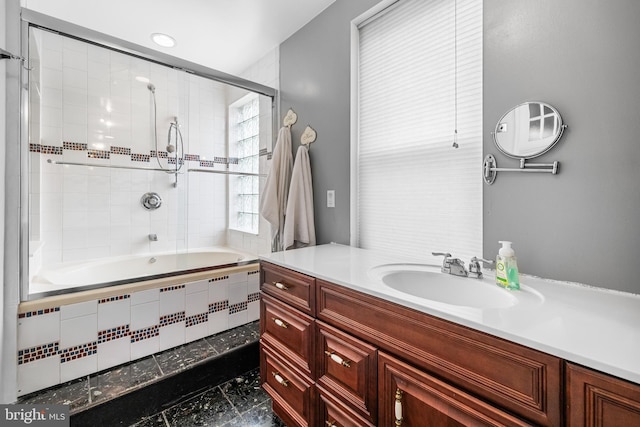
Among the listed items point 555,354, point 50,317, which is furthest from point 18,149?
point 555,354

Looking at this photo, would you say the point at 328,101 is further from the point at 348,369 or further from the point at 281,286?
the point at 348,369

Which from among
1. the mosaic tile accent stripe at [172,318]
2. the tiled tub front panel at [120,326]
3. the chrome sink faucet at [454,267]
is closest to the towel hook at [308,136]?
the tiled tub front panel at [120,326]

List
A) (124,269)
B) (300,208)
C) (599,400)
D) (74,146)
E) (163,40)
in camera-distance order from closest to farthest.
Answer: (599,400) → (300,208) → (74,146) → (163,40) → (124,269)

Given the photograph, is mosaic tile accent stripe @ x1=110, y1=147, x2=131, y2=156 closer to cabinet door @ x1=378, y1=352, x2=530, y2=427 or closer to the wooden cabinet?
the wooden cabinet

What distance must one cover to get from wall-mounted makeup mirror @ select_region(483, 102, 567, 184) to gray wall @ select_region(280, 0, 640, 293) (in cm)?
3

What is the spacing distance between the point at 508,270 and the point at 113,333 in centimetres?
203

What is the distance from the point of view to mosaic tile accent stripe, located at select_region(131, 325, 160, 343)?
170 cm

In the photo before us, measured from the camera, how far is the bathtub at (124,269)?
61.8 inches

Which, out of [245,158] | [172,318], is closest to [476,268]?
[172,318]

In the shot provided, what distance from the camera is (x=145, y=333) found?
1736 mm

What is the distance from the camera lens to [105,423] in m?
1.37

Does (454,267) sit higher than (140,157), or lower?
lower

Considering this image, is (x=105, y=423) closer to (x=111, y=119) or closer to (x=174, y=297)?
(x=174, y=297)

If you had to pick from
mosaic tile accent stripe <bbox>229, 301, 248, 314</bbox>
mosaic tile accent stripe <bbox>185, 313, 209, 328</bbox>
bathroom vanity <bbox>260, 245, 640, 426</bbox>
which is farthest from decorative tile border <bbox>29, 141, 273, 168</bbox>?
bathroom vanity <bbox>260, 245, 640, 426</bbox>
